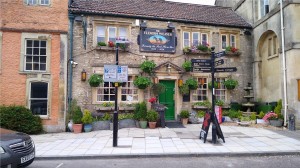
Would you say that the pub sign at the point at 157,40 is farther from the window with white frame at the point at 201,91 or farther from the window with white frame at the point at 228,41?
the window with white frame at the point at 228,41

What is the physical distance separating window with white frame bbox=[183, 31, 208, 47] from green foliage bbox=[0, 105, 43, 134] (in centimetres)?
926

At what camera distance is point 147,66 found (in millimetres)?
12117

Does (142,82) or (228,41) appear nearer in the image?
(142,82)

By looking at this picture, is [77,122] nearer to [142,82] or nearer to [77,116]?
[77,116]

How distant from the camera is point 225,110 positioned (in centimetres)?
1351

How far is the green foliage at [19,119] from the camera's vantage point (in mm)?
9953

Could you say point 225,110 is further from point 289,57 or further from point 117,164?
point 117,164

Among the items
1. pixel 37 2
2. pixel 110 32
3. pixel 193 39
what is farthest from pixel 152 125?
pixel 37 2

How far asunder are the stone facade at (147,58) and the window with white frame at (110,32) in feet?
0.67

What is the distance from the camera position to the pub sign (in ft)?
41.9

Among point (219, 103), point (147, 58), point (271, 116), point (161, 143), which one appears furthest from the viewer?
point (219, 103)

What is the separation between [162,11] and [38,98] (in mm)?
8891

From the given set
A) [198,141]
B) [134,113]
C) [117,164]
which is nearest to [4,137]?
[117,164]

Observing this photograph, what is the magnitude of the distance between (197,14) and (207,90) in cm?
514
